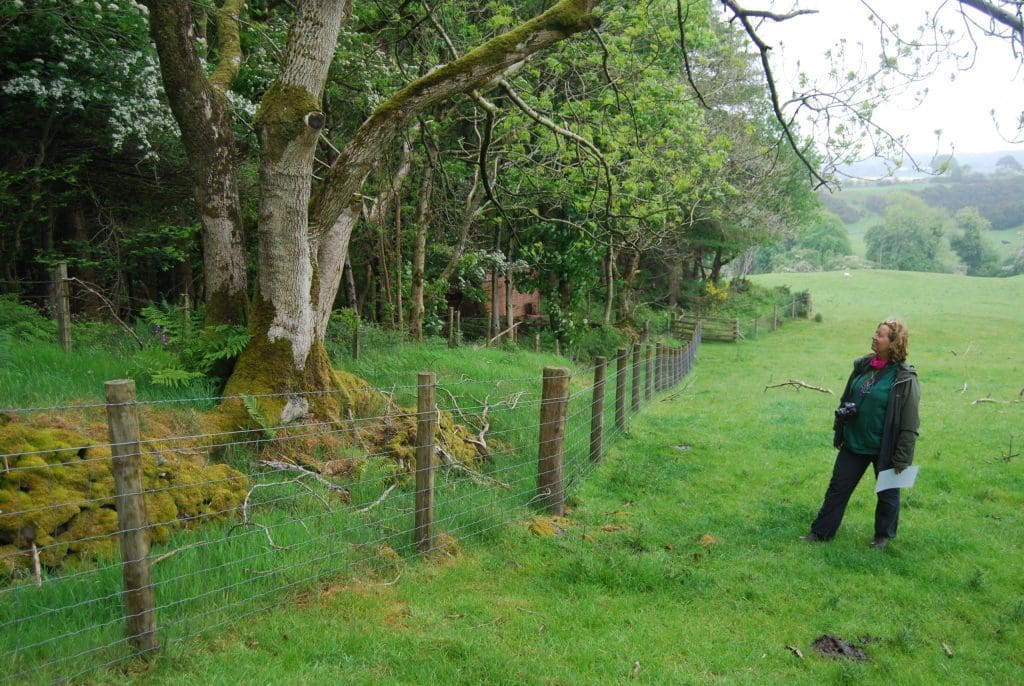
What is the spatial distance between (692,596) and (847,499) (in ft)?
7.15

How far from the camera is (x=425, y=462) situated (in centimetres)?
532

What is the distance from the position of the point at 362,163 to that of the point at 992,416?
40.2 feet

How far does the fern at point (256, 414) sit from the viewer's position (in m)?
6.08

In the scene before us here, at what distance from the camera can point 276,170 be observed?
20.5 feet

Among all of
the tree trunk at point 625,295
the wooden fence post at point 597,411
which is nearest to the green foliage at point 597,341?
the tree trunk at point 625,295

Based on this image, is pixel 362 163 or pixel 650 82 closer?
pixel 362 163

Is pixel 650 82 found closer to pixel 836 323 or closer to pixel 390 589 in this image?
pixel 390 589

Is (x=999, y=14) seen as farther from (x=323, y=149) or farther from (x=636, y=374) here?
(x=323, y=149)

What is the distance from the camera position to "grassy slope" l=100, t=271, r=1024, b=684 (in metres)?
4.00

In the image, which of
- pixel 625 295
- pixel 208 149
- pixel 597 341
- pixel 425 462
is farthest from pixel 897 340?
pixel 625 295

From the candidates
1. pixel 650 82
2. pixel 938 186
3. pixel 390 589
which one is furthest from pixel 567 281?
pixel 938 186

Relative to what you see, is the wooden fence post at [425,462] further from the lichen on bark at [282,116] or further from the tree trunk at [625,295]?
the tree trunk at [625,295]

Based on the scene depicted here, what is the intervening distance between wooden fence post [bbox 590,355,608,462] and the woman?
9.06ft

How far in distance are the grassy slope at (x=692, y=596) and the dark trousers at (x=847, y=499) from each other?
202mm
